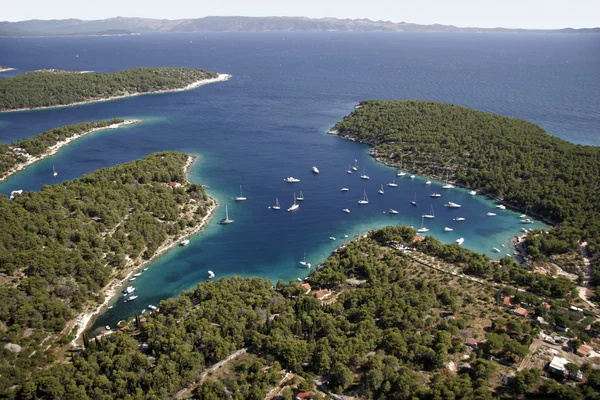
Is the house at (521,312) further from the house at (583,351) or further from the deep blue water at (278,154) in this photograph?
the deep blue water at (278,154)

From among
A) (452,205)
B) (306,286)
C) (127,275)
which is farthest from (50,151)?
(452,205)

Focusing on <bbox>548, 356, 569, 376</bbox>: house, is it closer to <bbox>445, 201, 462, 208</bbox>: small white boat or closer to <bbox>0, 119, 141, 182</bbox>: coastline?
<bbox>445, 201, 462, 208</bbox>: small white boat

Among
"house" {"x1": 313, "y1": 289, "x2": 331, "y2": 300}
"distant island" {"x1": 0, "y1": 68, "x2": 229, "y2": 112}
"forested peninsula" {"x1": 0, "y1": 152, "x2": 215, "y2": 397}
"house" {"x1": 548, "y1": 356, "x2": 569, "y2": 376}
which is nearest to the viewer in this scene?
"house" {"x1": 548, "y1": 356, "x2": 569, "y2": 376}

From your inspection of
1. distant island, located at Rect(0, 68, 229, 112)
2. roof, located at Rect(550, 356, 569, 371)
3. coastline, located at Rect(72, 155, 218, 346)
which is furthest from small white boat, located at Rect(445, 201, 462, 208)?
distant island, located at Rect(0, 68, 229, 112)

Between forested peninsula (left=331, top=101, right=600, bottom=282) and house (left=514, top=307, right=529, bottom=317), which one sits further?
forested peninsula (left=331, top=101, right=600, bottom=282)

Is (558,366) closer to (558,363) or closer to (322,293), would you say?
(558,363)

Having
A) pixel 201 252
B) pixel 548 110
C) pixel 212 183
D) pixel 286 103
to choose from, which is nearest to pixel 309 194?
pixel 212 183
